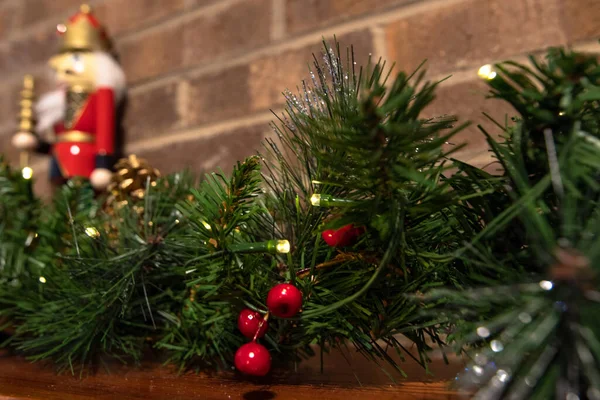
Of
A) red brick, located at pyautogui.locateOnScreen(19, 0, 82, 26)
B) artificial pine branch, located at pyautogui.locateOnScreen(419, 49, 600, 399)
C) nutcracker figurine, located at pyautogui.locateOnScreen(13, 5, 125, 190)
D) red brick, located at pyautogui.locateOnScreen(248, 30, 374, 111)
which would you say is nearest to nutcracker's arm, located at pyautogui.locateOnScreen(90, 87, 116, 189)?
nutcracker figurine, located at pyautogui.locateOnScreen(13, 5, 125, 190)

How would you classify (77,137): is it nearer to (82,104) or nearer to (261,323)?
(82,104)

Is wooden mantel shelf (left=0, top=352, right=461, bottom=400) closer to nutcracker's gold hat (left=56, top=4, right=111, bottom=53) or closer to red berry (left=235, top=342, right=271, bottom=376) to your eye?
red berry (left=235, top=342, right=271, bottom=376)

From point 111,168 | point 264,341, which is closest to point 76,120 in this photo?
point 111,168

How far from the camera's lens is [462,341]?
0.89 ft

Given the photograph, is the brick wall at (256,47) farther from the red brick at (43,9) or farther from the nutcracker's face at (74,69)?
the nutcracker's face at (74,69)

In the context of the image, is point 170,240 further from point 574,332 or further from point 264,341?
point 574,332

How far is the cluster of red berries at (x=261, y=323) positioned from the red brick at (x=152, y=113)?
57 cm

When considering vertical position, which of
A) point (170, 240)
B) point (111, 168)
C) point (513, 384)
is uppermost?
point (111, 168)

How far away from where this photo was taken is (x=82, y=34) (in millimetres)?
802

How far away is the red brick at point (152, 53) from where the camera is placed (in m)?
0.86

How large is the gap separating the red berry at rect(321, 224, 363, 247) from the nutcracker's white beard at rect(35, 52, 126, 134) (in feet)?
2.04

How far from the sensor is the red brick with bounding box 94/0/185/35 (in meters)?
0.88

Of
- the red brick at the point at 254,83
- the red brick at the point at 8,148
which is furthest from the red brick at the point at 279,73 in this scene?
the red brick at the point at 8,148

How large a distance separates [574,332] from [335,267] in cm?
17
